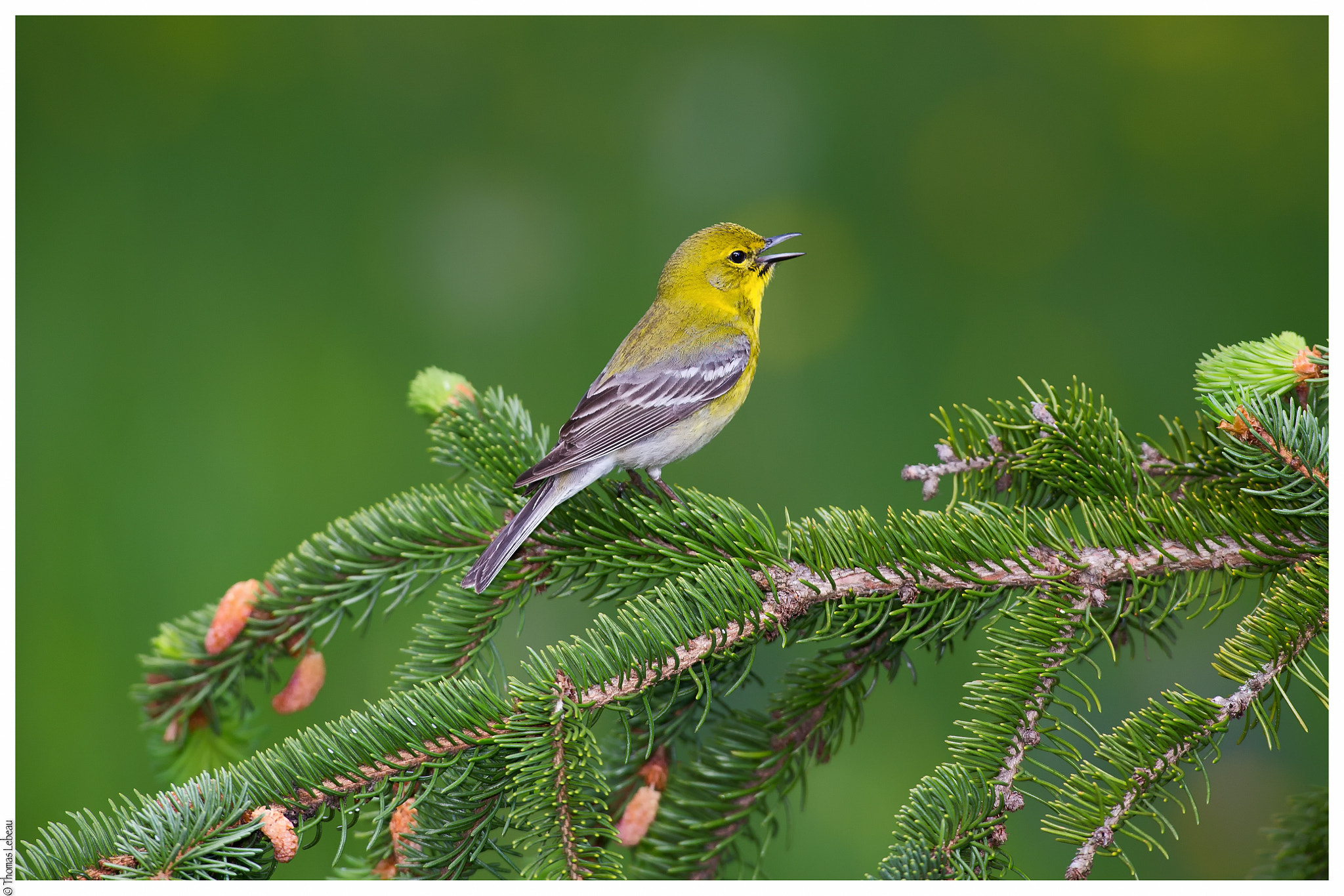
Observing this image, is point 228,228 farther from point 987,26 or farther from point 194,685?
point 987,26

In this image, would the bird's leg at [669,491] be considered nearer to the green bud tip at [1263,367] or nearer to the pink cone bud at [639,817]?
the pink cone bud at [639,817]

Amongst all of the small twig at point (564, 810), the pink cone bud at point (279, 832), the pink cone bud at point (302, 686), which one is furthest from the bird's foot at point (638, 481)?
the pink cone bud at point (279, 832)

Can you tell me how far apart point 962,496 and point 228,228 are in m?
3.16

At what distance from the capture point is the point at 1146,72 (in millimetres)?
3834

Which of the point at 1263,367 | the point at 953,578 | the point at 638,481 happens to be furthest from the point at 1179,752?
the point at 638,481

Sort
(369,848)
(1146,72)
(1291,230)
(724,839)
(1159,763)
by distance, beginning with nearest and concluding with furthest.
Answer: (1159,763)
(369,848)
(724,839)
(1291,230)
(1146,72)

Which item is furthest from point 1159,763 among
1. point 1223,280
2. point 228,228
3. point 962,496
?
point 228,228

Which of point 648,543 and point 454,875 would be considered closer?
point 454,875

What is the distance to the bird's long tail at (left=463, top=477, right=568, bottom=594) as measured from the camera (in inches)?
71.3

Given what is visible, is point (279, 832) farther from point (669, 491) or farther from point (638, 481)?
point (638, 481)

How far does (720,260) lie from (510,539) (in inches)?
63.8

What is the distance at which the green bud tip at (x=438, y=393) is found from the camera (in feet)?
7.59

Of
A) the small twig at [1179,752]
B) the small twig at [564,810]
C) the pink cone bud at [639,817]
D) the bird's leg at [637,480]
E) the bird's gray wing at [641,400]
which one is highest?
the bird's gray wing at [641,400]

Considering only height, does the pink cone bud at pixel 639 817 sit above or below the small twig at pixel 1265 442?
below
